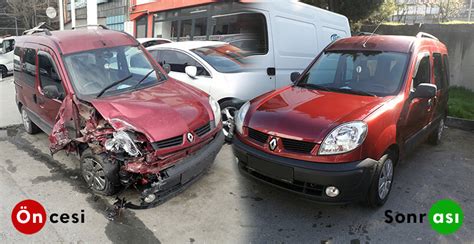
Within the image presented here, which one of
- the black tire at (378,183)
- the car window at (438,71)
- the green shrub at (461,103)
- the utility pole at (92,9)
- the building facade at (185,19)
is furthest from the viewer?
the utility pole at (92,9)

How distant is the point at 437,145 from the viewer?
5.81 metres

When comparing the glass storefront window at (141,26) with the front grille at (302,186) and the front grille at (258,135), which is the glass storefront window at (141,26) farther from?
the front grille at (302,186)

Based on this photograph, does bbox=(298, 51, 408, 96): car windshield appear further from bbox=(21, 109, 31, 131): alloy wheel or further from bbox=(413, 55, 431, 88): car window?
bbox=(21, 109, 31, 131): alloy wheel

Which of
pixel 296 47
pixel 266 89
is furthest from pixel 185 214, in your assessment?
pixel 296 47

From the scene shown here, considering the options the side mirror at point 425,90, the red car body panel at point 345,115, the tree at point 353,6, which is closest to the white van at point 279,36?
the red car body panel at point 345,115

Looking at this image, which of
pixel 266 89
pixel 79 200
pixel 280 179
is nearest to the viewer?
pixel 280 179

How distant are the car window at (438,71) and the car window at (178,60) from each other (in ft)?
11.1

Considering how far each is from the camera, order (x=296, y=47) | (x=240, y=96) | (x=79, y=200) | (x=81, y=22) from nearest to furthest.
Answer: (x=79, y=200)
(x=240, y=96)
(x=296, y=47)
(x=81, y=22)

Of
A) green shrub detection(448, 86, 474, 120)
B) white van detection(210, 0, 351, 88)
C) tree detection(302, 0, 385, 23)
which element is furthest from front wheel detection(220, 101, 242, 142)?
tree detection(302, 0, 385, 23)

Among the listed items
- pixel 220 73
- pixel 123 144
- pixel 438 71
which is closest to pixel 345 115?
pixel 123 144

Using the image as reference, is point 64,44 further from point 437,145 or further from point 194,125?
point 437,145

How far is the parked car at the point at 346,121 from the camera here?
125 inches

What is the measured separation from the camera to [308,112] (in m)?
3.51

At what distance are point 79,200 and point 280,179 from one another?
7.10 ft
